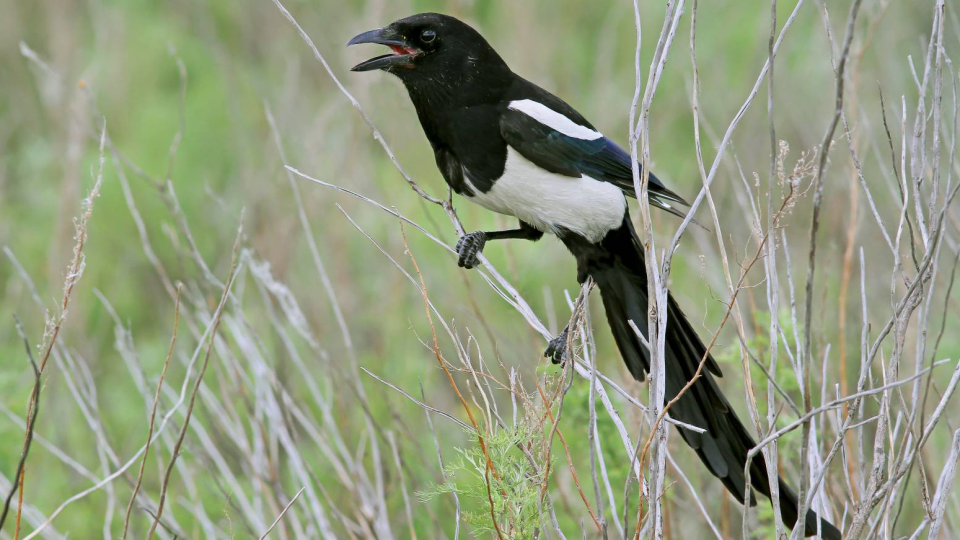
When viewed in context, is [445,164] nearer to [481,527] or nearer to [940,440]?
[481,527]

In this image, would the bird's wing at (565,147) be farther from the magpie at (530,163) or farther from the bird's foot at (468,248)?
the bird's foot at (468,248)

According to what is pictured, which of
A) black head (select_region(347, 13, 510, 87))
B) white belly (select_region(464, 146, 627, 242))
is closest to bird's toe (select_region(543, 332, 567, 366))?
white belly (select_region(464, 146, 627, 242))

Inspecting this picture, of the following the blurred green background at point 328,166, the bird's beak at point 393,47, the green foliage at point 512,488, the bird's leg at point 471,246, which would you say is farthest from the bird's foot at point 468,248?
the green foliage at point 512,488

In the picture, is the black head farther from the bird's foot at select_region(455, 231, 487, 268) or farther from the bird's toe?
the bird's toe

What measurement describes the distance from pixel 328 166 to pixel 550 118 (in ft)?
6.54

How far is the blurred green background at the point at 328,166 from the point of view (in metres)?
3.71

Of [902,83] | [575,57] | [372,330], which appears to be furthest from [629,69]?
[372,330]

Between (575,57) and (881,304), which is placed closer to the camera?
(881,304)

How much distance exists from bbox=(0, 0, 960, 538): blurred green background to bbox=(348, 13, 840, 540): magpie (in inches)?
19.1

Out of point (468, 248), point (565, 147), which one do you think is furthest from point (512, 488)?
point (565, 147)

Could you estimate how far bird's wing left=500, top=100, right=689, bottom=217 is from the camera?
259 cm

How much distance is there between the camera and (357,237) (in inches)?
183

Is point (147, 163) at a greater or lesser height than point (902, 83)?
lesser

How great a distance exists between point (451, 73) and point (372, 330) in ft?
5.54
